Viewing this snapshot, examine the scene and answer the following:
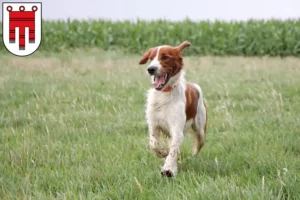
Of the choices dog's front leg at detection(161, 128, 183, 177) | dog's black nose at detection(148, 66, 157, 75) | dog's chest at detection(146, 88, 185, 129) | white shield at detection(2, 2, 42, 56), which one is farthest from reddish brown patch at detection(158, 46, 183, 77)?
white shield at detection(2, 2, 42, 56)

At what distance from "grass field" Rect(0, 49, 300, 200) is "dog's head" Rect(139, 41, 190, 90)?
2.71ft

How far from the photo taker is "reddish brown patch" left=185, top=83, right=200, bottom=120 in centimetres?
503

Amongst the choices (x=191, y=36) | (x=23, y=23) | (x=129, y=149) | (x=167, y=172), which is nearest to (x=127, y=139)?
(x=129, y=149)

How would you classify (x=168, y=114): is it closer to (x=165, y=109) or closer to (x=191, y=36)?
(x=165, y=109)

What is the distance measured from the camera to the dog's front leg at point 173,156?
406 centimetres

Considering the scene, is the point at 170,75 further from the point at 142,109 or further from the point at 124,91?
the point at 124,91

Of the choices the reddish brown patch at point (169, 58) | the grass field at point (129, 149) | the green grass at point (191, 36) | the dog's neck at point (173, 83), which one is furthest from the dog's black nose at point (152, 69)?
the green grass at point (191, 36)

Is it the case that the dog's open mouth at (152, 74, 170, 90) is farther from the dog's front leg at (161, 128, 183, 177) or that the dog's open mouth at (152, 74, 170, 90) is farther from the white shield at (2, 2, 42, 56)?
the white shield at (2, 2, 42, 56)

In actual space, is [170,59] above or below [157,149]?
above

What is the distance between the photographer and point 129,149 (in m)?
5.18

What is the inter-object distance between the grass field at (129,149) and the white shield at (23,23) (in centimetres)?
97

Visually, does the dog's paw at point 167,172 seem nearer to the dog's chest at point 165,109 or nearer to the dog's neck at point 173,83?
the dog's chest at point 165,109

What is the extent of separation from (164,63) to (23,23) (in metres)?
5.78

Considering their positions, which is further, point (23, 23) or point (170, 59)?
point (23, 23)
